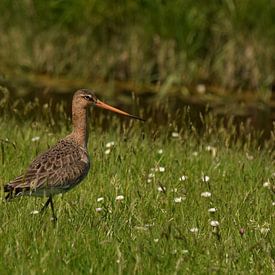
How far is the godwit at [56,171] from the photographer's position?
730 cm

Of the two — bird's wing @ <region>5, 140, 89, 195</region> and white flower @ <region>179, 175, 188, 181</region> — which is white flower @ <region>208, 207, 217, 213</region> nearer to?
white flower @ <region>179, 175, 188, 181</region>


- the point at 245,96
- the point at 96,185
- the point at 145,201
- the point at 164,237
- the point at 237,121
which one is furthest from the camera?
the point at 245,96

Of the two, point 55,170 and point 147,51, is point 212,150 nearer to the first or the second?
point 55,170

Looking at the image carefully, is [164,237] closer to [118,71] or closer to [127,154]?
[127,154]

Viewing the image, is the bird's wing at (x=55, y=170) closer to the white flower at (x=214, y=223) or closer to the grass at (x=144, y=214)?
the grass at (x=144, y=214)

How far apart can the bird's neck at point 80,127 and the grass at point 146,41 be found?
7.11 metres

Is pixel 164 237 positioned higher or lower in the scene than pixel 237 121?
higher

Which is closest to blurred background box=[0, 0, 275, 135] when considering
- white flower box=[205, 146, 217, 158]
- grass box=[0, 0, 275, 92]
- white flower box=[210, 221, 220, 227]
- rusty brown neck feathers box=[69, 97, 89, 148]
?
grass box=[0, 0, 275, 92]

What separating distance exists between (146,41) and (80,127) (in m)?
7.39

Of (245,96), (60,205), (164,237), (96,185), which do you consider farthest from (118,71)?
(164,237)

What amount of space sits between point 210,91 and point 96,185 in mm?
7491

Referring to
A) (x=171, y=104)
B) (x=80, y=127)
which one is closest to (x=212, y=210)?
(x=80, y=127)

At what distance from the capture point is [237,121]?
1476 centimetres

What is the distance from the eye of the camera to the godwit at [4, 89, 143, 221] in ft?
23.9
